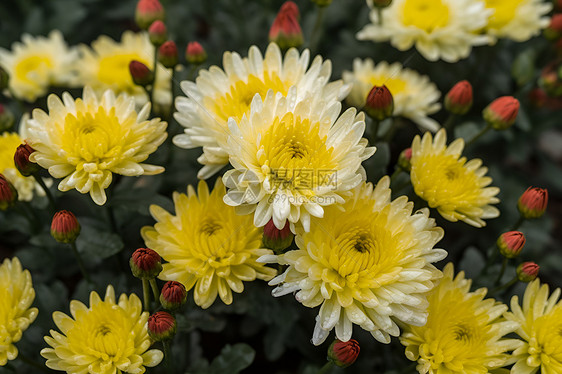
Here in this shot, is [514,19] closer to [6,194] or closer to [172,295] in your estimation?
[172,295]

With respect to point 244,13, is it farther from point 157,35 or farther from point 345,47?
point 157,35

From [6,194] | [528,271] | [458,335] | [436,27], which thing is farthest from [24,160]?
[436,27]

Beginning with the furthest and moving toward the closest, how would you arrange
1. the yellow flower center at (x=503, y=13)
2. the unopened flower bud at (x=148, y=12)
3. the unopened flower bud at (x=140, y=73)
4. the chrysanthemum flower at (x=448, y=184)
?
1. the yellow flower center at (x=503, y=13)
2. the unopened flower bud at (x=148, y=12)
3. the unopened flower bud at (x=140, y=73)
4. the chrysanthemum flower at (x=448, y=184)

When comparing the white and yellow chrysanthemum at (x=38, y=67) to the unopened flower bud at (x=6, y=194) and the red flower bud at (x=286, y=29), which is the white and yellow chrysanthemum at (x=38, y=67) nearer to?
the unopened flower bud at (x=6, y=194)

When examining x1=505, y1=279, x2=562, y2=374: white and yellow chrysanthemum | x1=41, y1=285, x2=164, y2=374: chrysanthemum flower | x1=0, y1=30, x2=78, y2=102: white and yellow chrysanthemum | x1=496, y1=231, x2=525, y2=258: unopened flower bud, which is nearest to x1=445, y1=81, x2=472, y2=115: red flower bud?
x1=496, y1=231, x2=525, y2=258: unopened flower bud

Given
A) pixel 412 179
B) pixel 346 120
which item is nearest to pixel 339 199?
pixel 346 120

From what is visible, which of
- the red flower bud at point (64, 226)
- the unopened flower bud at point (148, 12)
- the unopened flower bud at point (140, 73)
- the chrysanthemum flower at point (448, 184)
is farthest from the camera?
the unopened flower bud at point (148, 12)

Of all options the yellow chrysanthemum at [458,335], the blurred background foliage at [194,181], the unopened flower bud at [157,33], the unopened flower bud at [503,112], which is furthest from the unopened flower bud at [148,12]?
the yellow chrysanthemum at [458,335]
